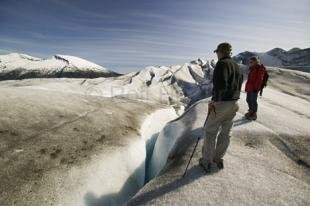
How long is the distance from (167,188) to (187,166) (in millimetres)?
1456

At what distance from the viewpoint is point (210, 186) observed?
12.5 metres

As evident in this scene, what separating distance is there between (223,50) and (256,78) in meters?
9.45

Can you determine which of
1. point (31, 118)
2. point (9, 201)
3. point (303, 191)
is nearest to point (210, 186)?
point (303, 191)

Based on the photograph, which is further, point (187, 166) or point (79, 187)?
point (79, 187)

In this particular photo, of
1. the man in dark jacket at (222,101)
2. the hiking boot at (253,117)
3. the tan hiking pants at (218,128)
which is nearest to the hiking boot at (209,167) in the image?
the man in dark jacket at (222,101)

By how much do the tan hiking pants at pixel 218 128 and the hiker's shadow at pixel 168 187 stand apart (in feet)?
2.37

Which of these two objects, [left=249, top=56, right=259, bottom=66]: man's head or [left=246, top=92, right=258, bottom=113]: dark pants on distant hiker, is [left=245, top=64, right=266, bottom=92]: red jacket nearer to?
[left=249, top=56, right=259, bottom=66]: man's head

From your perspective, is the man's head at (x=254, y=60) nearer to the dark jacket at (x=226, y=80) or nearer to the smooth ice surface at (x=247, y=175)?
the smooth ice surface at (x=247, y=175)

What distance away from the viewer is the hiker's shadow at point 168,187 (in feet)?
41.0

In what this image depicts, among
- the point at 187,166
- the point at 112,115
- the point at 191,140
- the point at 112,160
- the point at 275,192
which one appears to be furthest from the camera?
the point at 112,115

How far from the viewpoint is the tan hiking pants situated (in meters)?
12.8

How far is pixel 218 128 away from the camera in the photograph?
42.5 ft

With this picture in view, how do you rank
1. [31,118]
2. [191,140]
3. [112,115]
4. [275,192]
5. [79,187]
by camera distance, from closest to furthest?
[275,192] < [79,187] < [191,140] < [31,118] < [112,115]

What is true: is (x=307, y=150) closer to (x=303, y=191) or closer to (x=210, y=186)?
(x=303, y=191)
